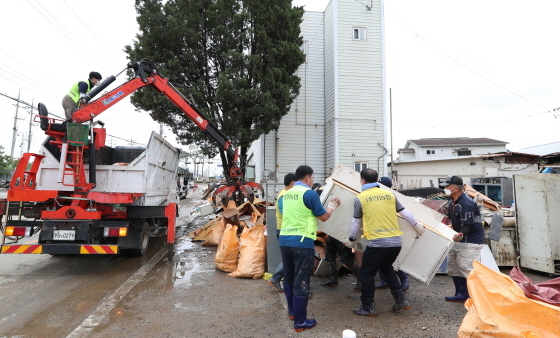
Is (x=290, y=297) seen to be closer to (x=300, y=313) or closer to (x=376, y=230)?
(x=300, y=313)

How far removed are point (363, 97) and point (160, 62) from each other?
8.67 metres

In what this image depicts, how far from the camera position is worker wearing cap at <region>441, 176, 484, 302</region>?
3.87m

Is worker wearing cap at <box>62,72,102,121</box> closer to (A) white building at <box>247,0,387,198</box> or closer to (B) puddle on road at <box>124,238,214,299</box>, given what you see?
(B) puddle on road at <box>124,238,214,299</box>

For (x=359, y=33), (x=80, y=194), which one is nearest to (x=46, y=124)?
(x=80, y=194)

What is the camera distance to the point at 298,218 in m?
3.18

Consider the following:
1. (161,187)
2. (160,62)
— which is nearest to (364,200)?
(161,187)

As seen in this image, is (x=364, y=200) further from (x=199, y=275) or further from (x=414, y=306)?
(x=199, y=275)

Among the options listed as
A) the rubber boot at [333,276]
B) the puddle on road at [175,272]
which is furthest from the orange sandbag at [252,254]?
the rubber boot at [333,276]

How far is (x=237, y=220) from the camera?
24.0ft

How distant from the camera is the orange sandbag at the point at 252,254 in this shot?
16.0 feet

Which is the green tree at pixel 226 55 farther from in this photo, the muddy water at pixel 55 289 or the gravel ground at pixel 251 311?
the gravel ground at pixel 251 311

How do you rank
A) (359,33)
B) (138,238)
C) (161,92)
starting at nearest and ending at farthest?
(138,238) → (161,92) → (359,33)

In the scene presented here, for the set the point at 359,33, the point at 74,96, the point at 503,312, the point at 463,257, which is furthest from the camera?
the point at 359,33

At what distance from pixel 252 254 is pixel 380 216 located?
241 centimetres
